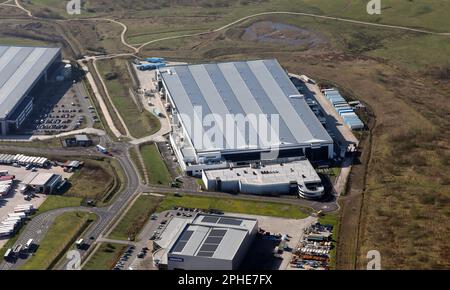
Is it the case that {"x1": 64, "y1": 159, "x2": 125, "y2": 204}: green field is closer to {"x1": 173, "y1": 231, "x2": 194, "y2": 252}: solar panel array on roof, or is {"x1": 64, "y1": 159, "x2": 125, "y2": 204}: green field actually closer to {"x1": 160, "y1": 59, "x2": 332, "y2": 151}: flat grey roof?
{"x1": 160, "y1": 59, "x2": 332, "y2": 151}: flat grey roof

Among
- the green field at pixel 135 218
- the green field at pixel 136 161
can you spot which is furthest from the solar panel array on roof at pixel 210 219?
the green field at pixel 136 161

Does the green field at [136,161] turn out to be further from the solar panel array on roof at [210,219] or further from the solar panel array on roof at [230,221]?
the solar panel array on roof at [230,221]

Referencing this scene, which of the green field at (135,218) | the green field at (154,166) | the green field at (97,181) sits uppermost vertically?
the green field at (135,218)

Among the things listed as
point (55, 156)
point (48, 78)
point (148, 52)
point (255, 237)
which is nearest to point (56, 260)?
point (255, 237)

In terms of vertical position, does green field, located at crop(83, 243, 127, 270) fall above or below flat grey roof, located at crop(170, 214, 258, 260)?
below

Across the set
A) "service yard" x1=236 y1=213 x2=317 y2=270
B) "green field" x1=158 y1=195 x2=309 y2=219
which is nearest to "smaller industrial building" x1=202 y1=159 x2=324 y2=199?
"green field" x1=158 y1=195 x2=309 y2=219

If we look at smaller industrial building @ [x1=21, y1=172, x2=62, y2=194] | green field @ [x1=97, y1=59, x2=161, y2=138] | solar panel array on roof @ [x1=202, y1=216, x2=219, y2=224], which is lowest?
green field @ [x1=97, y1=59, x2=161, y2=138]
